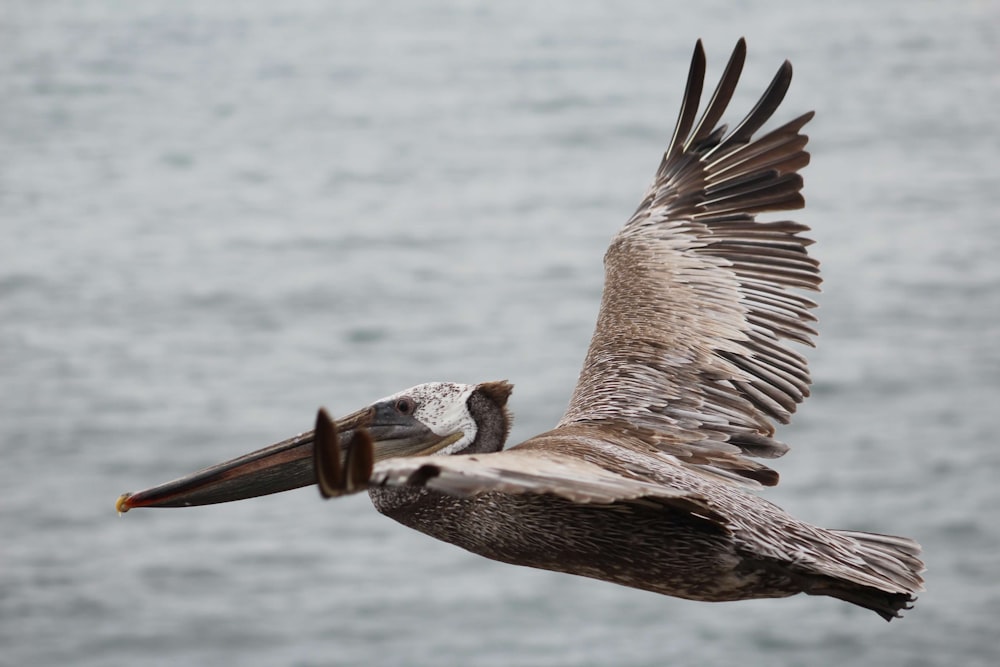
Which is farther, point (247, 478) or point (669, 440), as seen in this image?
point (669, 440)

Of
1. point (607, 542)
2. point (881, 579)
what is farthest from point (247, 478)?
point (881, 579)

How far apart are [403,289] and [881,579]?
28590 mm

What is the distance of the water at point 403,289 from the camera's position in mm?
25641

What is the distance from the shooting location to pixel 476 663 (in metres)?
24.5

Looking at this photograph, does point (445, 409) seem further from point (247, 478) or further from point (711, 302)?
point (711, 302)

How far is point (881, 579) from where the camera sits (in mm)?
6074

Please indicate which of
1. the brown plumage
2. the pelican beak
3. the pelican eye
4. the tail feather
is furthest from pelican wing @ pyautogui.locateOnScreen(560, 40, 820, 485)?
the pelican beak

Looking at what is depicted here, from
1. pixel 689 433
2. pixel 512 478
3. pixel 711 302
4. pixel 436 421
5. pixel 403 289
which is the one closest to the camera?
pixel 512 478

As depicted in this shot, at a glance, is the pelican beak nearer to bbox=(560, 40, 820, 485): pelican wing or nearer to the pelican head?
the pelican head

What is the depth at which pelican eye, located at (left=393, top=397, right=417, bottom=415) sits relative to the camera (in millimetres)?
6590

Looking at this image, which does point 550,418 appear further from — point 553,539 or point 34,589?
point 553,539

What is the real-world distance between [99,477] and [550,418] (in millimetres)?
8368

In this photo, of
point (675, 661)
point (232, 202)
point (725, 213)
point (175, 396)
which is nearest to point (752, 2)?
point (232, 202)

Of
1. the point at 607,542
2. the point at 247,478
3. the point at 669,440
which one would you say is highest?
the point at 669,440
